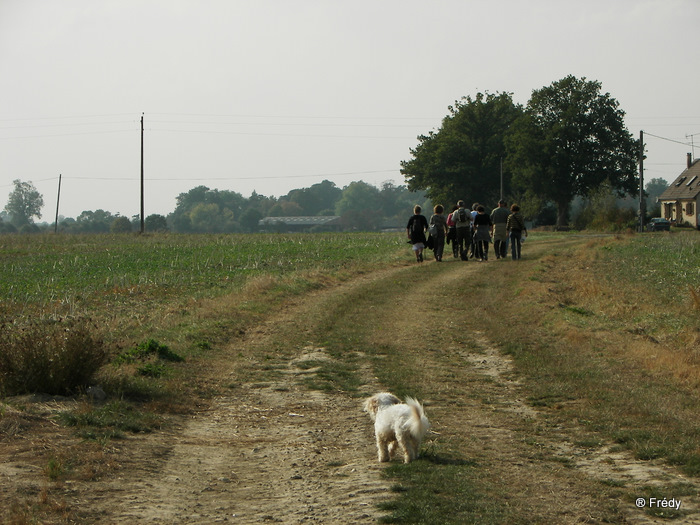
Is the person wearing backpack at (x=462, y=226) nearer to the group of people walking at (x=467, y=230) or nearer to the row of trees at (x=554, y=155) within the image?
the group of people walking at (x=467, y=230)

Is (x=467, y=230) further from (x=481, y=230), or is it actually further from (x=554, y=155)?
(x=554, y=155)

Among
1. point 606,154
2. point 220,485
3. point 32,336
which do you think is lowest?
point 220,485

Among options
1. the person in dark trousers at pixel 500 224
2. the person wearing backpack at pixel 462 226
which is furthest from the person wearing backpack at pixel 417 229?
the person in dark trousers at pixel 500 224

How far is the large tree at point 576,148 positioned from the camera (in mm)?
68875

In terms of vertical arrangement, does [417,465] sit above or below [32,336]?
below

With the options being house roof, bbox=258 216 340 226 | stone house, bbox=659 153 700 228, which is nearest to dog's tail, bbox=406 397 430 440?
stone house, bbox=659 153 700 228

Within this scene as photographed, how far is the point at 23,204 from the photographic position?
564 ft

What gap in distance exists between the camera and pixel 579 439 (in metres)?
7.49

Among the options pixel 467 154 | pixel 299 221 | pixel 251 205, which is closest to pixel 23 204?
pixel 251 205

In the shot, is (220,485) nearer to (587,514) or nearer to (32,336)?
(587,514)

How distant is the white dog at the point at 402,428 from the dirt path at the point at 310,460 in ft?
0.75

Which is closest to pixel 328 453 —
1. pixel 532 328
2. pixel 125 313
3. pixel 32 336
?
pixel 32 336

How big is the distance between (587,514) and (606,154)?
6836 centimetres

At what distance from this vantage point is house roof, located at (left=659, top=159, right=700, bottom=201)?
8062cm
